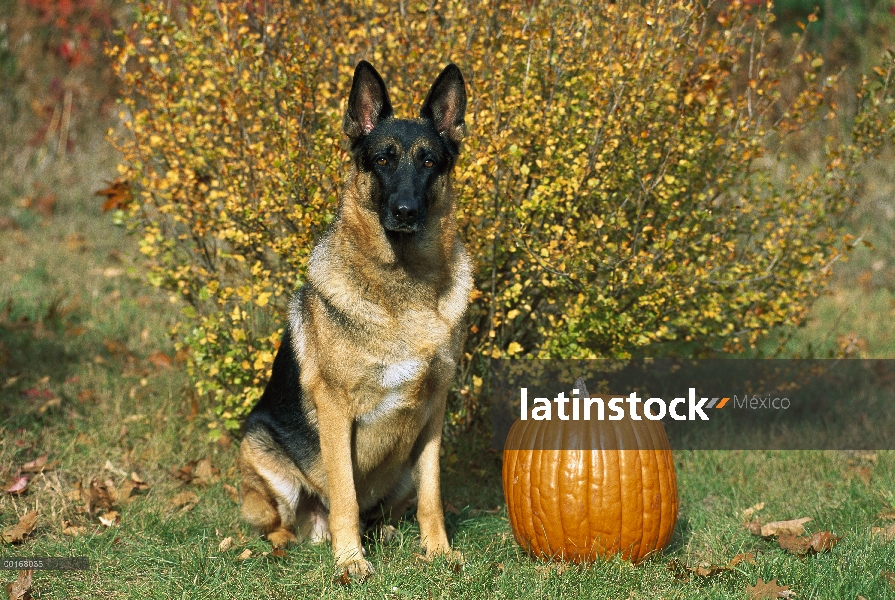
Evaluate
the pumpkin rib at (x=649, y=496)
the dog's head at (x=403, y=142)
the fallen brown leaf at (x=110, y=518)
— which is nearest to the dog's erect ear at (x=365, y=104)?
the dog's head at (x=403, y=142)

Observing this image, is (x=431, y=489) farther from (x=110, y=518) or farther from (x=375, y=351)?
(x=110, y=518)

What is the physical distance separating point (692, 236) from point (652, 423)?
4.07 feet

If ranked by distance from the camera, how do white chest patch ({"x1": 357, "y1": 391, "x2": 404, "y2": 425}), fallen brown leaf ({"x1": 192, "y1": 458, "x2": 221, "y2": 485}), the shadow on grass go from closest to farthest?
white chest patch ({"x1": 357, "y1": 391, "x2": 404, "y2": 425}) < fallen brown leaf ({"x1": 192, "y1": 458, "x2": 221, "y2": 485}) < the shadow on grass

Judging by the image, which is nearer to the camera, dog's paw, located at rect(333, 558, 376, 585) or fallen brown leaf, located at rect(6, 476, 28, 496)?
dog's paw, located at rect(333, 558, 376, 585)

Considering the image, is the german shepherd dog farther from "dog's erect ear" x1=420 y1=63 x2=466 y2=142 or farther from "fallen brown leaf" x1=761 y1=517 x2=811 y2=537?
"fallen brown leaf" x1=761 y1=517 x2=811 y2=537

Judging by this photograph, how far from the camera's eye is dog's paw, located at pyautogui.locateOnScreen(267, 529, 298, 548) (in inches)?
164

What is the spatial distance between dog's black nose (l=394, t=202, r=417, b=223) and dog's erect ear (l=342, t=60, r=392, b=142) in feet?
1.65

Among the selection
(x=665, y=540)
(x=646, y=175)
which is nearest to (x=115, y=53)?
(x=646, y=175)

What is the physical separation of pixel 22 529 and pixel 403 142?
2.59 meters

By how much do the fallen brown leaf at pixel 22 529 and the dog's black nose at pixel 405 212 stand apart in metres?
2.38

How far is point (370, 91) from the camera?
3869 millimetres

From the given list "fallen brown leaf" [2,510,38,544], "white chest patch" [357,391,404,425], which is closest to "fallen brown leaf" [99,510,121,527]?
"fallen brown leaf" [2,510,38,544]

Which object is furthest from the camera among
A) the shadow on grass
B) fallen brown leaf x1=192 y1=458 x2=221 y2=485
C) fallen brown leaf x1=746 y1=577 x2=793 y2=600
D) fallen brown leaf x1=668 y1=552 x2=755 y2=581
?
the shadow on grass

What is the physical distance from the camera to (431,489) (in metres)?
4.05
